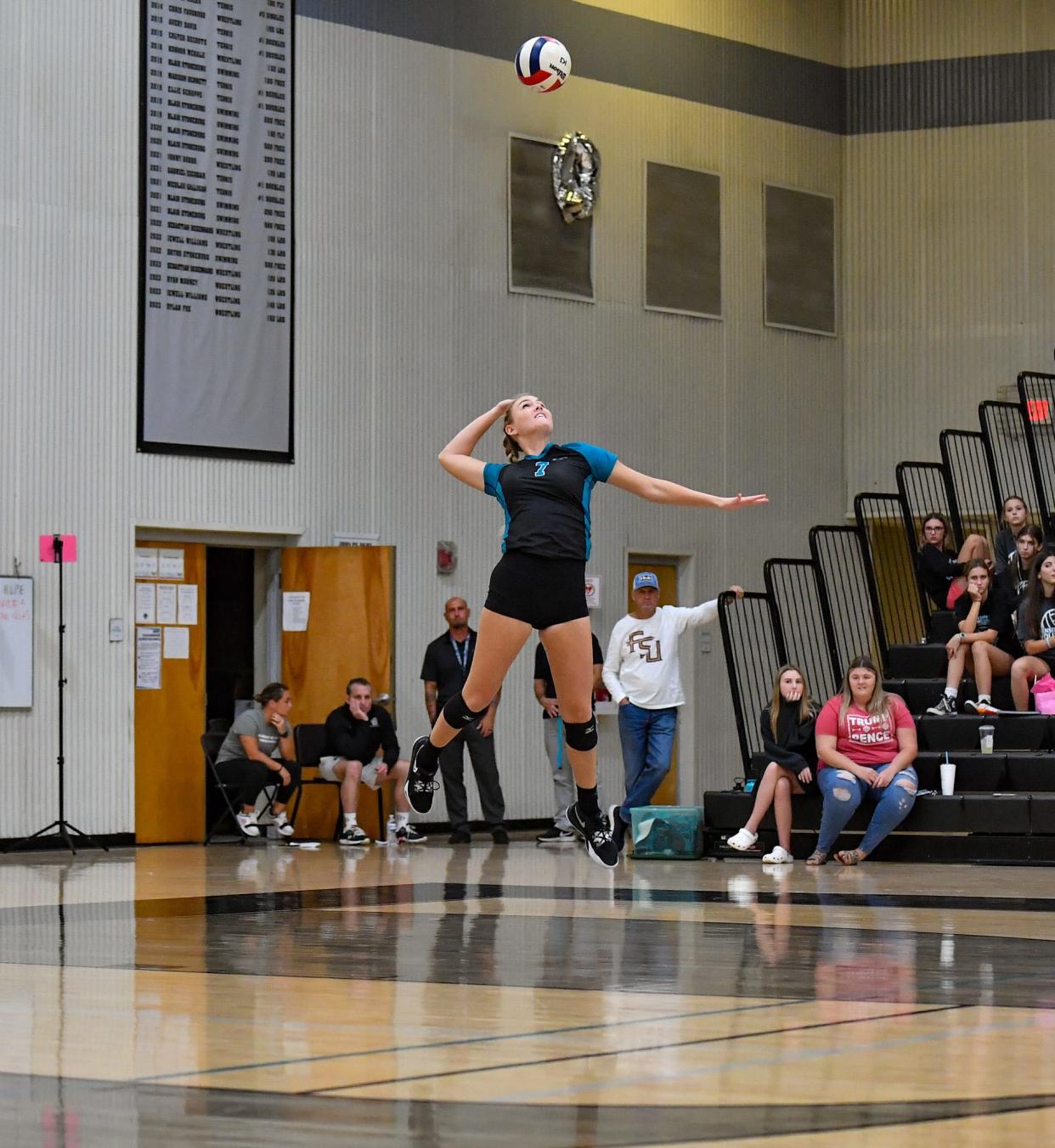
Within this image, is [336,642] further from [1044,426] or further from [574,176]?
[1044,426]

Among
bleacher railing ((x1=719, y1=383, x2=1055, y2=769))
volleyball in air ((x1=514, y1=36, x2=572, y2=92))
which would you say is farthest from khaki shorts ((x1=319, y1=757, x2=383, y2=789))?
volleyball in air ((x1=514, y1=36, x2=572, y2=92))

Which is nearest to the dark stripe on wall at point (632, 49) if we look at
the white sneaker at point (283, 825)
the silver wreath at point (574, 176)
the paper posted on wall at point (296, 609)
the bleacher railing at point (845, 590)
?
the silver wreath at point (574, 176)

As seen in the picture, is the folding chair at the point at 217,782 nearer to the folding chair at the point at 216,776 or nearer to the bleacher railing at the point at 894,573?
the folding chair at the point at 216,776

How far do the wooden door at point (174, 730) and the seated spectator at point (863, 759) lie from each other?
17.7ft

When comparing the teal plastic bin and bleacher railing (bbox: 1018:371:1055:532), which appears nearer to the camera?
the teal plastic bin

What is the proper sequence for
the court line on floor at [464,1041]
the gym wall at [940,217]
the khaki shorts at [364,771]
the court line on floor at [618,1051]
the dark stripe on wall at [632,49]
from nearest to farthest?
1. the court line on floor at [618,1051]
2. the court line on floor at [464,1041]
3. the khaki shorts at [364,771]
4. the dark stripe on wall at [632,49]
5. the gym wall at [940,217]

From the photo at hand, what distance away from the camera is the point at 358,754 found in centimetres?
Answer: 1410

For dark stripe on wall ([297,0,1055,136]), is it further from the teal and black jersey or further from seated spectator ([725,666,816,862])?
the teal and black jersey

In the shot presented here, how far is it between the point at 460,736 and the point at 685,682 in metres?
3.91

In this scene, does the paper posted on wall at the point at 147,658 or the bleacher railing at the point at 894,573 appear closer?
the paper posted on wall at the point at 147,658

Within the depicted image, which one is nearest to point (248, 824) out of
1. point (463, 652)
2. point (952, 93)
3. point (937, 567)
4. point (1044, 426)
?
point (463, 652)

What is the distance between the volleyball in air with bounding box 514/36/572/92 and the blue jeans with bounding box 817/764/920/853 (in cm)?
569

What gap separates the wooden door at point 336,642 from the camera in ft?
47.9

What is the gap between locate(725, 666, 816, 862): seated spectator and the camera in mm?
11484
